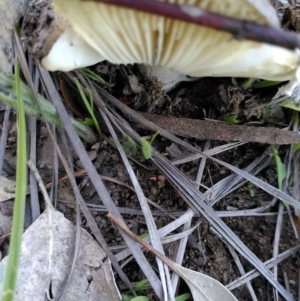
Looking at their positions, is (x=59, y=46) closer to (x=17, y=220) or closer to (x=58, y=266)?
(x=17, y=220)

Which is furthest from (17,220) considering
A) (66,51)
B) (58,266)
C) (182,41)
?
(182,41)

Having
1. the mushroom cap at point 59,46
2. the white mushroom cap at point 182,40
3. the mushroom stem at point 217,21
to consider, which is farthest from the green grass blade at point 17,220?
the mushroom stem at point 217,21

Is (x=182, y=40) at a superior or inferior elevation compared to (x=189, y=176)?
superior

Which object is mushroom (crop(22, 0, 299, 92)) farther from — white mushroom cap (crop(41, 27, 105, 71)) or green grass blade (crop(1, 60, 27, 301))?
green grass blade (crop(1, 60, 27, 301))

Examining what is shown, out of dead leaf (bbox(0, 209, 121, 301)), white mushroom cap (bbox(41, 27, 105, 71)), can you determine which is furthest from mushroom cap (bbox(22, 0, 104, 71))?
dead leaf (bbox(0, 209, 121, 301))

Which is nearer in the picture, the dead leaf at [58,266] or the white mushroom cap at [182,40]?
the white mushroom cap at [182,40]

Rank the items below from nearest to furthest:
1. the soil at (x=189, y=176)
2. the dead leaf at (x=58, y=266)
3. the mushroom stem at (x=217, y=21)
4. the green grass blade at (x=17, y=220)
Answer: the mushroom stem at (x=217, y=21)
the green grass blade at (x=17, y=220)
the dead leaf at (x=58, y=266)
the soil at (x=189, y=176)

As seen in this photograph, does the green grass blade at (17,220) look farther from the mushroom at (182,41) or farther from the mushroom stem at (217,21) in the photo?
the mushroom stem at (217,21)
